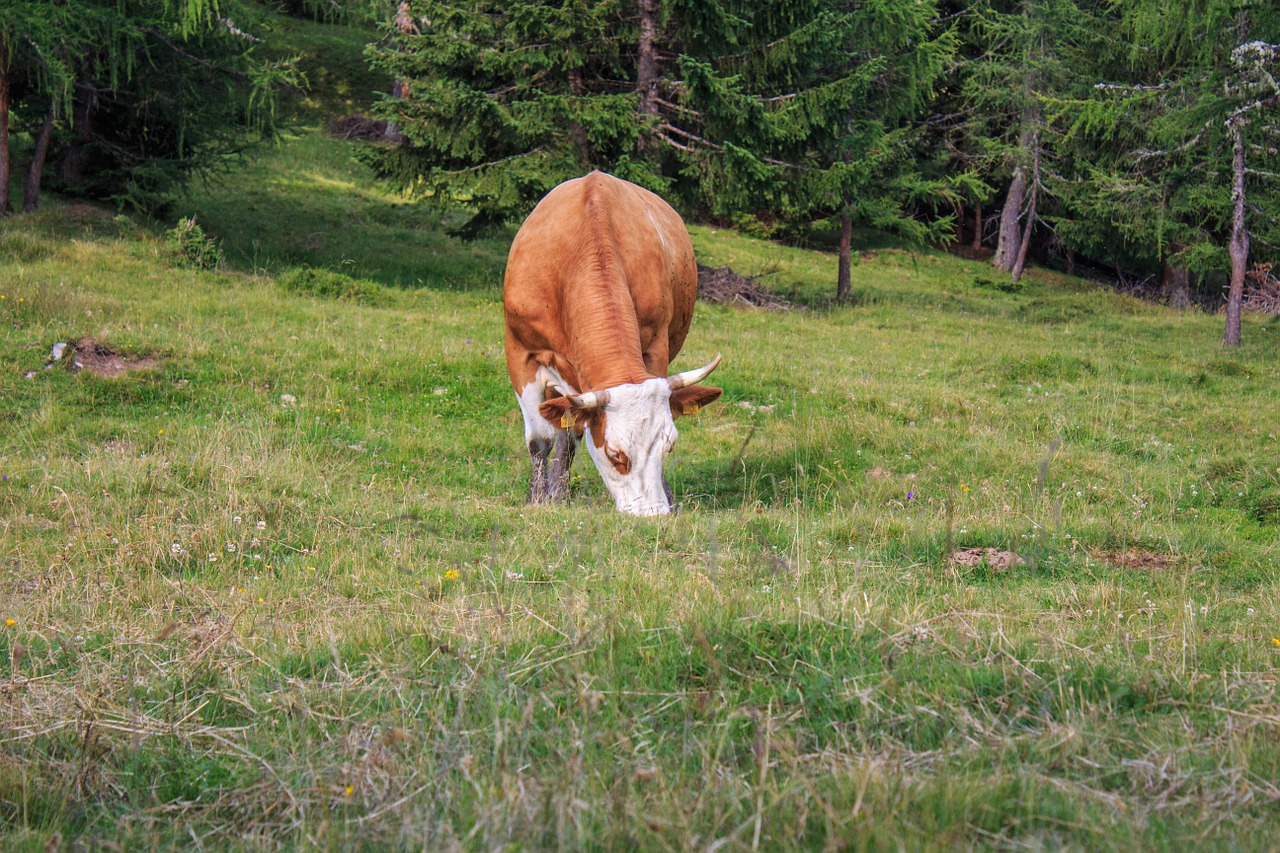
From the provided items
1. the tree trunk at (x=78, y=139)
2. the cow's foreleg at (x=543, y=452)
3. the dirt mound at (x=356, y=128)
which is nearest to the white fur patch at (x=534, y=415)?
the cow's foreleg at (x=543, y=452)

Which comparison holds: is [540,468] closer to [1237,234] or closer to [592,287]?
[592,287]

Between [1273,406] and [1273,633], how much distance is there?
974 cm

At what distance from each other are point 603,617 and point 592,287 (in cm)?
430

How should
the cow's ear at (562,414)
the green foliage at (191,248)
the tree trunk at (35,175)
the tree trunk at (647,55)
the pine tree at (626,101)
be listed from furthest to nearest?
the tree trunk at (647,55), the pine tree at (626,101), the tree trunk at (35,175), the green foliage at (191,248), the cow's ear at (562,414)

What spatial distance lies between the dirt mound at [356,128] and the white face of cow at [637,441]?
29.1 metres

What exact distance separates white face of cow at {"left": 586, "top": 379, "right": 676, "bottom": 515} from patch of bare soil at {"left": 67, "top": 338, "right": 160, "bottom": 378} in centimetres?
613

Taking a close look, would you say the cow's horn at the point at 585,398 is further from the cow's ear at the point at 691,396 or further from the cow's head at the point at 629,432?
the cow's ear at the point at 691,396

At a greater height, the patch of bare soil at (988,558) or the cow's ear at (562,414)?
the cow's ear at (562,414)

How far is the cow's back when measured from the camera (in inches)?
303

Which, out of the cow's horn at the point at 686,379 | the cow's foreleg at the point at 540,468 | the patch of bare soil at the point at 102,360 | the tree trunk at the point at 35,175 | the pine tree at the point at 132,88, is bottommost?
the cow's foreleg at the point at 540,468

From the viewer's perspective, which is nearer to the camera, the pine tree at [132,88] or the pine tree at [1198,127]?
the pine tree at [132,88]

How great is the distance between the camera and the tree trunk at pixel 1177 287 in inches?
1092

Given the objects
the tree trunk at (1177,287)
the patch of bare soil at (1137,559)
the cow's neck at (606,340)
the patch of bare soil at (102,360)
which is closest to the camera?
the patch of bare soil at (1137,559)

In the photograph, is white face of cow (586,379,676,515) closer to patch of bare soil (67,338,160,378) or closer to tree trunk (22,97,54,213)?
patch of bare soil (67,338,160,378)
